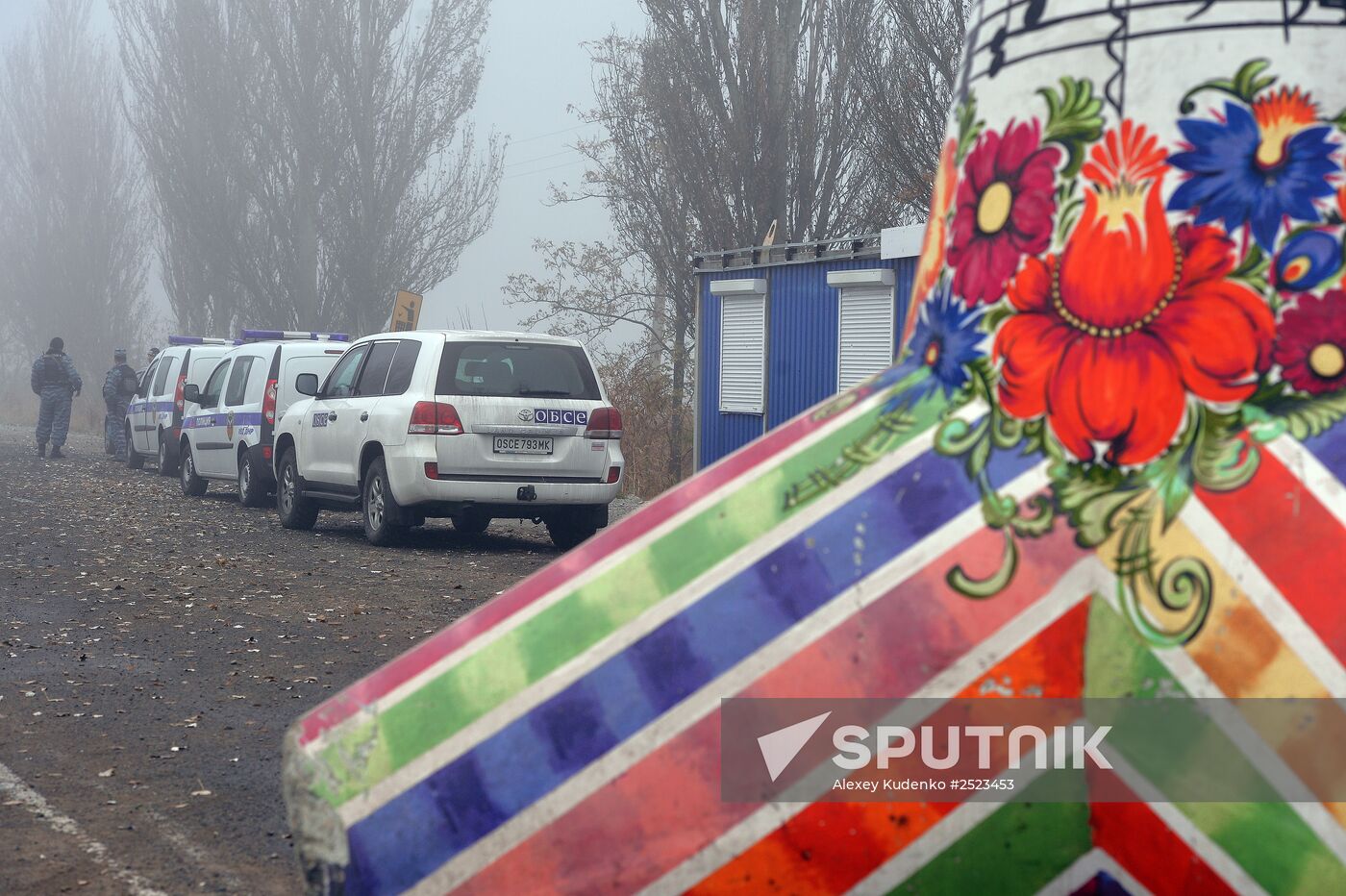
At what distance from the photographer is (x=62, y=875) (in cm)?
425

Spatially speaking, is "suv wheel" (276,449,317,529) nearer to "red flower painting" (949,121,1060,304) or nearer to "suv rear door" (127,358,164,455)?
"suv rear door" (127,358,164,455)

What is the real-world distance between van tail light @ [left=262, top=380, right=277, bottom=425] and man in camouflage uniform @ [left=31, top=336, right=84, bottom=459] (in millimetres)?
11766

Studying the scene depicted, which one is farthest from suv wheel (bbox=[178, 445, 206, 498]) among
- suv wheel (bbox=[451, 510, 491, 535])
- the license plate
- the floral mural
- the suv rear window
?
the floral mural

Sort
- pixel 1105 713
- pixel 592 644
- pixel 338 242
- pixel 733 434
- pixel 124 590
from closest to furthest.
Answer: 1. pixel 1105 713
2. pixel 592 644
3. pixel 124 590
4. pixel 733 434
5. pixel 338 242

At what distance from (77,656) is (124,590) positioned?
104 inches

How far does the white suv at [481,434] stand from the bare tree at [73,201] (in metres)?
46.1

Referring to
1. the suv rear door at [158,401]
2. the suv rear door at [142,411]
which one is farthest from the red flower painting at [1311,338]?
the suv rear door at [142,411]

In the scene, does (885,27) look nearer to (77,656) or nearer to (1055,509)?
(77,656)

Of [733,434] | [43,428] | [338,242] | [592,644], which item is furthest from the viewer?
[338,242]

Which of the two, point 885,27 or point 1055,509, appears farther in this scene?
point 885,27

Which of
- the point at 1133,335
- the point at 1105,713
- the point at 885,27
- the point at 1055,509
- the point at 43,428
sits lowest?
the point at 43,428

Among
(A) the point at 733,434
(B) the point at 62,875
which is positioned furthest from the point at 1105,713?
(A) the point at 733,434

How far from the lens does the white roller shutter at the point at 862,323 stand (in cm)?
1659

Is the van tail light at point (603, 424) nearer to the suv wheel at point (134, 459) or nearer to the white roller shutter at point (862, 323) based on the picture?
the white roller shutter at point (862, 323)
